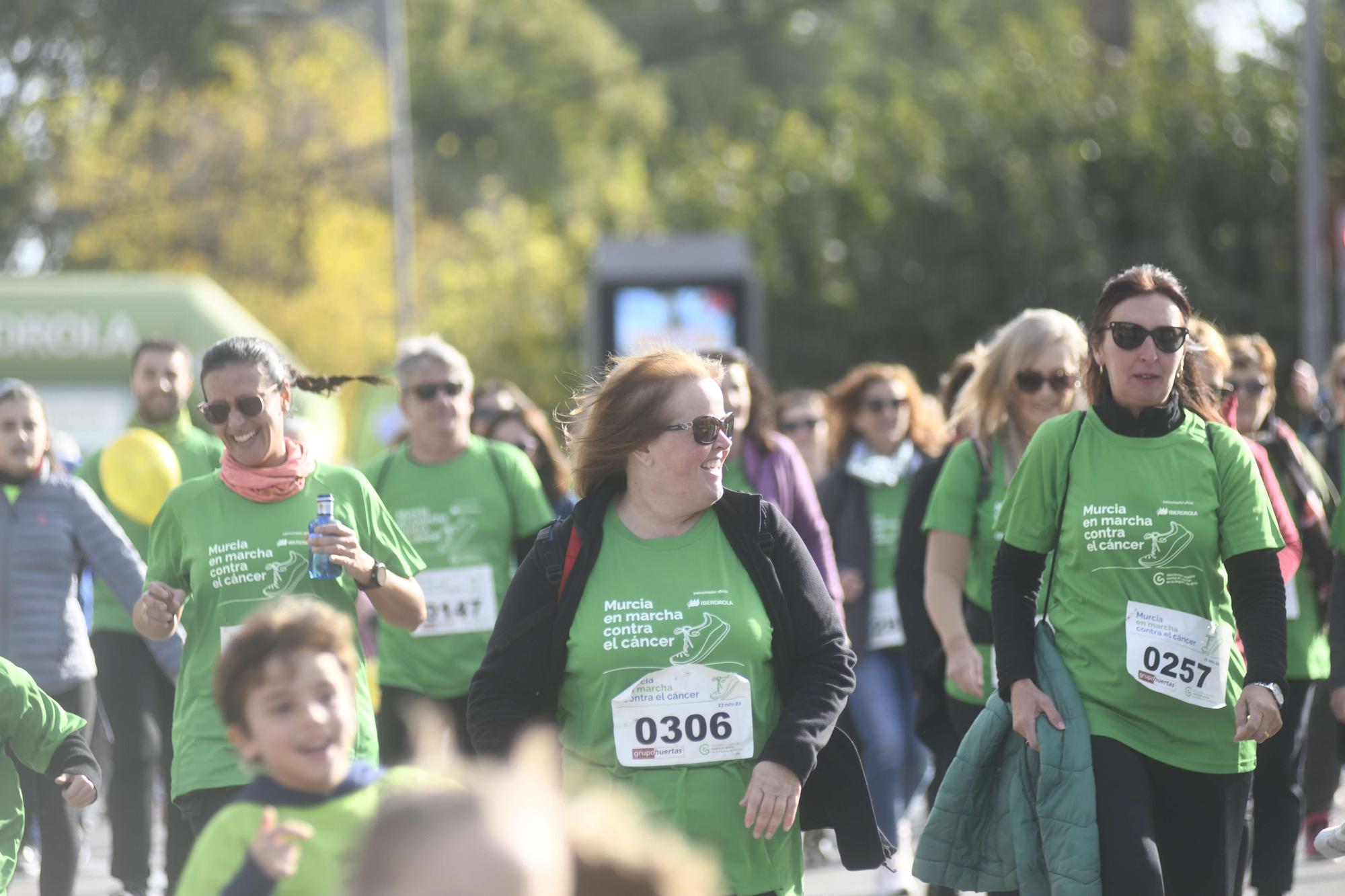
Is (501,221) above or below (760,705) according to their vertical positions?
above

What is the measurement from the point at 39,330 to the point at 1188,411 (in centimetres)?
1771

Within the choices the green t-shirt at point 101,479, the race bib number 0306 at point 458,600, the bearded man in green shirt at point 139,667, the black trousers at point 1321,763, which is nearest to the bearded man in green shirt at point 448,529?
the race bib number 0306 at point 458,600

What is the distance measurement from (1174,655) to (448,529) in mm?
3407

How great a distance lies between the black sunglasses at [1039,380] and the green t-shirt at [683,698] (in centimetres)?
222

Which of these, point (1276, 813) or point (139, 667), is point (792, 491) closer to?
point (1276, 813)

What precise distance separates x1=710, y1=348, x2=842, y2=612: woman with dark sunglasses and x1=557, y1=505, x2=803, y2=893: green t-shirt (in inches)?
112

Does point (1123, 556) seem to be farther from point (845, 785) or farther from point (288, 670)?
point (288, 670)

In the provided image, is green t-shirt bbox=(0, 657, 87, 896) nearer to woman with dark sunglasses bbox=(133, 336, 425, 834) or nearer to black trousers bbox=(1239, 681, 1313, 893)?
woman with dark sunglasses bbox=(133, 336, 425, 834)

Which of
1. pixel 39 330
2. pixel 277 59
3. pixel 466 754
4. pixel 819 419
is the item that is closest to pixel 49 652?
pixel 466 754

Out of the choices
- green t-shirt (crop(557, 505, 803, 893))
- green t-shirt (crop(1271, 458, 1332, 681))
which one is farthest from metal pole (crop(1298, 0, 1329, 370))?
green t-shirt (crop(557, 505, 803, 893))

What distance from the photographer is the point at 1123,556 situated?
16.2ft

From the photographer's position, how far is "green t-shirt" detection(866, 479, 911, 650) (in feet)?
28.2

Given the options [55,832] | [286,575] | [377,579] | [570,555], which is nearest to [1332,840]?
[570,555]

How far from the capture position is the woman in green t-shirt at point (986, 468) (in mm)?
6312
